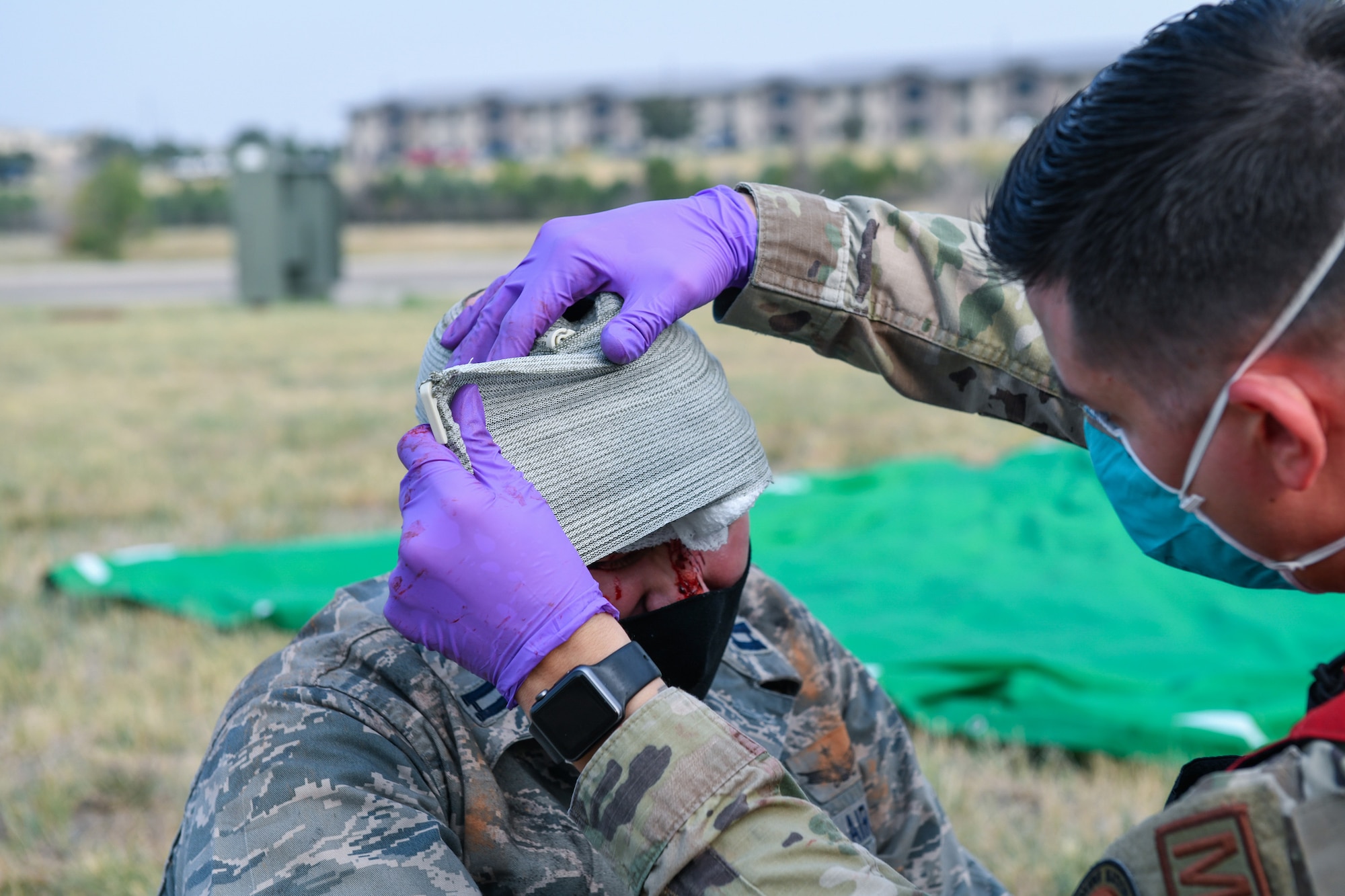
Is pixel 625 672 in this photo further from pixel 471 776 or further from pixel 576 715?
pixel 471 776

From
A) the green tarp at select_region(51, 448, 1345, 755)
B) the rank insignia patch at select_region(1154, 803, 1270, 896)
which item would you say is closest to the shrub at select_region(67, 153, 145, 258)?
the green tarp at select_region(51, 448, 1345, 755)

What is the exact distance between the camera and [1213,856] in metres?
1.17

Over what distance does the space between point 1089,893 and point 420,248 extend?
37.9 metres

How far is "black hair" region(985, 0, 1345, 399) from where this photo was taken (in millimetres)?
1214

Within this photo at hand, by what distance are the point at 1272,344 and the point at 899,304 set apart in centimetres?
99

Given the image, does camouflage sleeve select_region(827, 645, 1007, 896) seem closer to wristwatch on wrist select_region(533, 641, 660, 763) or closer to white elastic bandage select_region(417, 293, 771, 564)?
white elastic bandage select_region(417, 293, 771, 564)

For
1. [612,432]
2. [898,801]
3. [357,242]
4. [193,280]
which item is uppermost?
[612,432]

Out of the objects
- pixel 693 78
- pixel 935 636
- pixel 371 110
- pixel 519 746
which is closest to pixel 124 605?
pixel 935 636

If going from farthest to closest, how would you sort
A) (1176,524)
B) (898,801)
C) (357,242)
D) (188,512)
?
1. (357,242)
2. (188,512)
3. (898,801)
4. (1176,524)

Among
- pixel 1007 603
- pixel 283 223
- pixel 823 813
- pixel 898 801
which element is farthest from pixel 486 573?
pixel 283 223

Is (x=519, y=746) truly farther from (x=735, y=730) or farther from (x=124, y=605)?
(x=124, y=605)

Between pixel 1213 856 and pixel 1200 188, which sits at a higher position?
pixel 1200 188

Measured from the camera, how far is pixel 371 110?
10419 centimetres

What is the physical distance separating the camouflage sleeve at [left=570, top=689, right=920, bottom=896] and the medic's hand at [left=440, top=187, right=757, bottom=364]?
591mm
